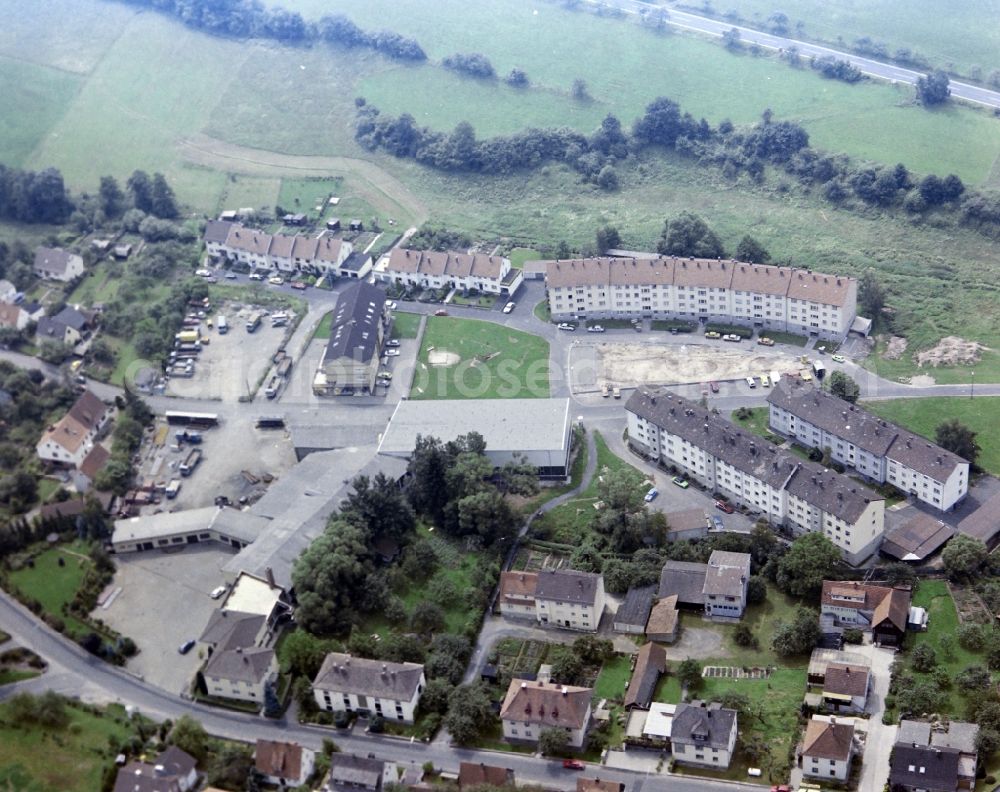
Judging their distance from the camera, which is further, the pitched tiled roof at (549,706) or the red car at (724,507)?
the red car at (724,507)

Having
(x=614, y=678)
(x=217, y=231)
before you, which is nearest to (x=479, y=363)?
(x=217, y=231)

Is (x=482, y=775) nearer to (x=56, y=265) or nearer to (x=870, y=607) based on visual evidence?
(x=870, y=607)

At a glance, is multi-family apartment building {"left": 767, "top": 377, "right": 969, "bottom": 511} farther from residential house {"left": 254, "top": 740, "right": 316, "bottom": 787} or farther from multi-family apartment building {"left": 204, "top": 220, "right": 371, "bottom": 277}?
multi-family apartment building {"left": 204, "top": 220, "right": 371, "bottom": 277}

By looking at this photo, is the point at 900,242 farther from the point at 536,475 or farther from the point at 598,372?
the point at 536,475

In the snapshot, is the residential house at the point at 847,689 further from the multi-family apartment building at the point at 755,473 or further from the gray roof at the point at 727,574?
the multi-family apartment building at the point at 755,473

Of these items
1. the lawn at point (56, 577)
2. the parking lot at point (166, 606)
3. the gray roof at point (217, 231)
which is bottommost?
the lawn at point (56, 577)

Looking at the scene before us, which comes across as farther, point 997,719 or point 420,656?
point 420,656

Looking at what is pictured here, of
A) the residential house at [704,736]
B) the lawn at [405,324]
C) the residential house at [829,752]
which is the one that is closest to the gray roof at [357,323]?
the lawn at [405,324]

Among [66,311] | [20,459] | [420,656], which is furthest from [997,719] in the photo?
[66,311]
